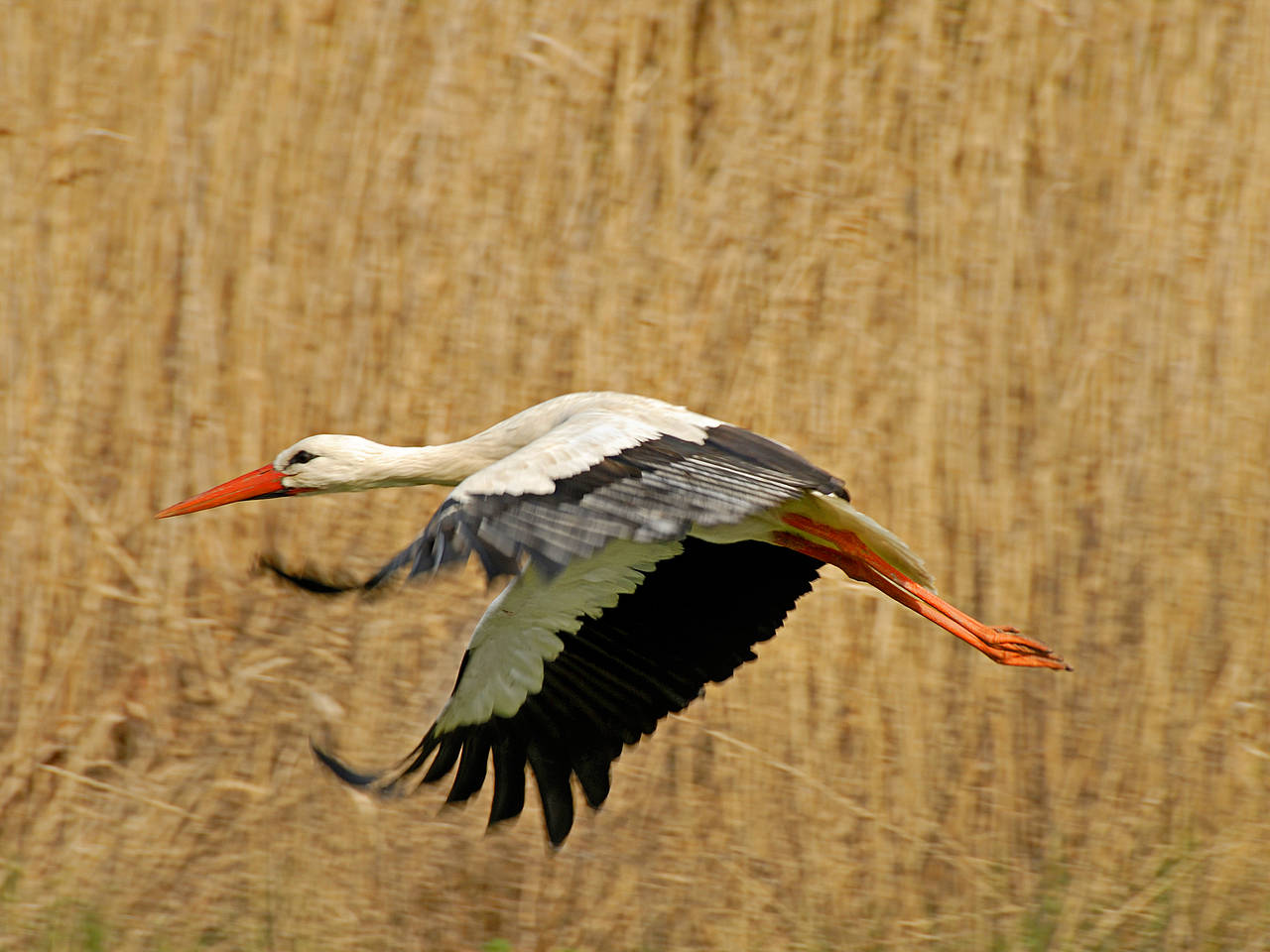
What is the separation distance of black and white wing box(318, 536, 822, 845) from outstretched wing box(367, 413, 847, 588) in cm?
40

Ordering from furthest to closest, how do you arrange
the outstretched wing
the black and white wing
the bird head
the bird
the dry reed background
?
1. the dry reed background
2. the bird head
3. the black and white wing
4. the bird
5. the outstretched wing

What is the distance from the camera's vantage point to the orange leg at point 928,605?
147 inches

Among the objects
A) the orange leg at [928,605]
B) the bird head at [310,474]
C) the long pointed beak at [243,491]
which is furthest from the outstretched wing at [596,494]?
the long pointed beak at [243,491]

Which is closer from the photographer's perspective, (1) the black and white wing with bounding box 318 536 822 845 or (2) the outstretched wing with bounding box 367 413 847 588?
(2) the outstretched wing with bounding box 367 413 847 588

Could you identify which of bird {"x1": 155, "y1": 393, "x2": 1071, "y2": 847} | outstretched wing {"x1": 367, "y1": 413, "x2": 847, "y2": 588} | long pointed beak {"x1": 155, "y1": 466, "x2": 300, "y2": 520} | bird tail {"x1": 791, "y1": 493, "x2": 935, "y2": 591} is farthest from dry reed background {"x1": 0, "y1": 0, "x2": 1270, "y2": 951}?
outstretched wing {"x1": 367, "y1": 413, "x2": 847, "y2": 588}

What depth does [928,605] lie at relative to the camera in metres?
3.83

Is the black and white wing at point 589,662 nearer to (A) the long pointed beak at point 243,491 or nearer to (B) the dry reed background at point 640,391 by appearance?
(B) the dry reed background at point 640,391

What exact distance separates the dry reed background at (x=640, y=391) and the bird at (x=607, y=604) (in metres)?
0.45

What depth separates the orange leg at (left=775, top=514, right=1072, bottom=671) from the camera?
3.74m

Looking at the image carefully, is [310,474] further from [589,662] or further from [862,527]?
[862,527]

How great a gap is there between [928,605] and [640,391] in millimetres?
1008

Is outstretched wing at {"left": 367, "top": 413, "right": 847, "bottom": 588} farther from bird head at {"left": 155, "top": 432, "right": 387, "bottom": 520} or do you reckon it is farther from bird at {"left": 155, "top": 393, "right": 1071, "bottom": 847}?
bird head at {"left": 155, "top": 432, "right": 387, "bottom": 520}

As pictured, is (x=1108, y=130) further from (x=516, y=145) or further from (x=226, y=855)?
(x=226, y=855)

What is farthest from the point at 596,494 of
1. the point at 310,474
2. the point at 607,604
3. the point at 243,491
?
the point at 243,491
